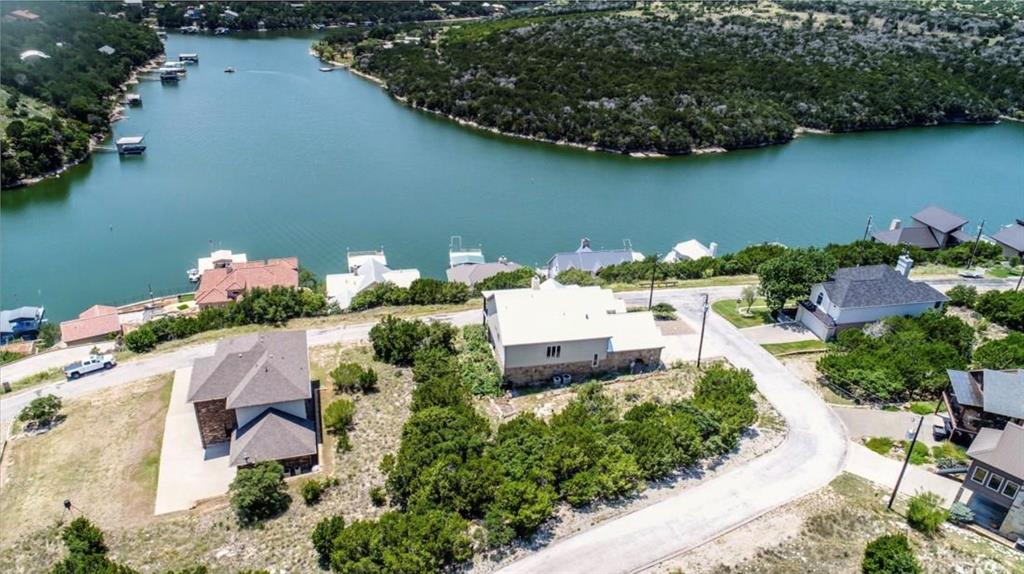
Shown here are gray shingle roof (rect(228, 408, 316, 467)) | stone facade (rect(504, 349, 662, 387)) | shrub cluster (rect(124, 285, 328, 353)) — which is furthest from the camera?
shrub cluster (rect(124, 285, 328, 353))

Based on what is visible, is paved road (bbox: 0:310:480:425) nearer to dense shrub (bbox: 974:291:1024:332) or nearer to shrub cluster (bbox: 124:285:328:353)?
shrub cluster (bbox: 124:285:328:353)

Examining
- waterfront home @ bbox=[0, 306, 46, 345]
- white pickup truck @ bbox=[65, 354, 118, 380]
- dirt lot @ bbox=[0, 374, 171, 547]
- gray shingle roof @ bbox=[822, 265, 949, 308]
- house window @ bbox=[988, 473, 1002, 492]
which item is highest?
gray shingle roof @ bbox=[822, 265, 949, 308]

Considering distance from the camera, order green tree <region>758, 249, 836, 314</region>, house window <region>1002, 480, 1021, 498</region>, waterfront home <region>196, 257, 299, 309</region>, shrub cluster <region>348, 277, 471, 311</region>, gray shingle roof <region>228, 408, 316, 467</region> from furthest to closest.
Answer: waterfront home <region>196, 257, 299, 309</region>
shrub cluster <region>348, 277, 471, 311</region>
green tree <region>758, 249, 836, 314</region>
gray shingle roof <region>228, 408, 316, 467</region>
house window <region>1002, 480, 1021, 498</region>

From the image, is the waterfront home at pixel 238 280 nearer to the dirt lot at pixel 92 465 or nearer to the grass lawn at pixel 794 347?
the dirt lot at pixel 92 465

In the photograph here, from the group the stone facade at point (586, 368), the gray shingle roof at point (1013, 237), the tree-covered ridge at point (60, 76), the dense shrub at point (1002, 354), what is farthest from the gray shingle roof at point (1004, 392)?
the tree-covered ridge at point (60, 76)

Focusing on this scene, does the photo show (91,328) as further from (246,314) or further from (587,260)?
(587,260)

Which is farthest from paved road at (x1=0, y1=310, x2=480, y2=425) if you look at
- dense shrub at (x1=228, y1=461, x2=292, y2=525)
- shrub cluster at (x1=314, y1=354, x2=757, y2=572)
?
dense shrub at (x1=228, y1=461, x2=292, y2=525)

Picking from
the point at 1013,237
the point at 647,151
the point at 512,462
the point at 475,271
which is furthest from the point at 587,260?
the point at 647,151
